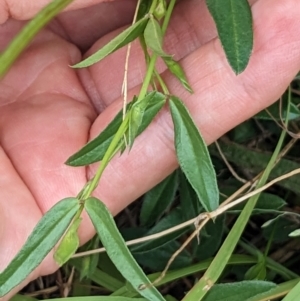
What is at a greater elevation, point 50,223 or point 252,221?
point 50,223

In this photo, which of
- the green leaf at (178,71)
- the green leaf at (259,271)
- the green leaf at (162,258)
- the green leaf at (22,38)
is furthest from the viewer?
the green leaf at (162,258)

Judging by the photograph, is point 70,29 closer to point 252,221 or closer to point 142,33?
point 142,33

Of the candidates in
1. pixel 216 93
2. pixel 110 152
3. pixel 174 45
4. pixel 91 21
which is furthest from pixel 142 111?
pixel 91 21

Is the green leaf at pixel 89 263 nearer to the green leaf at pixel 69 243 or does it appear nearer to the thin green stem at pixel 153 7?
the green leaf at pixel 69 243

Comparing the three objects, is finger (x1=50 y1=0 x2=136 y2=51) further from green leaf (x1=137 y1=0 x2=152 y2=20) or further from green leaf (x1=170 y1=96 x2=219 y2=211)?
green leaf (x1=170 y1=96 x2=219 y2=211)

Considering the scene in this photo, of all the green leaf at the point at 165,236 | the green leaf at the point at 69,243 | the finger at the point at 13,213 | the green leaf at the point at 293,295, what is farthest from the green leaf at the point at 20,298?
the green leaf at the point at 293,295

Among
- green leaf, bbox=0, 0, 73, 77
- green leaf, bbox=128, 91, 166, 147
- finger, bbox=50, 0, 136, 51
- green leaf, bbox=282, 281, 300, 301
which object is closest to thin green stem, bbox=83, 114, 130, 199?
green leaf, bbox=128, 91, 166, 147

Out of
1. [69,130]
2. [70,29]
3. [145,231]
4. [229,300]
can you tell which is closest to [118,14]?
[70,29]
